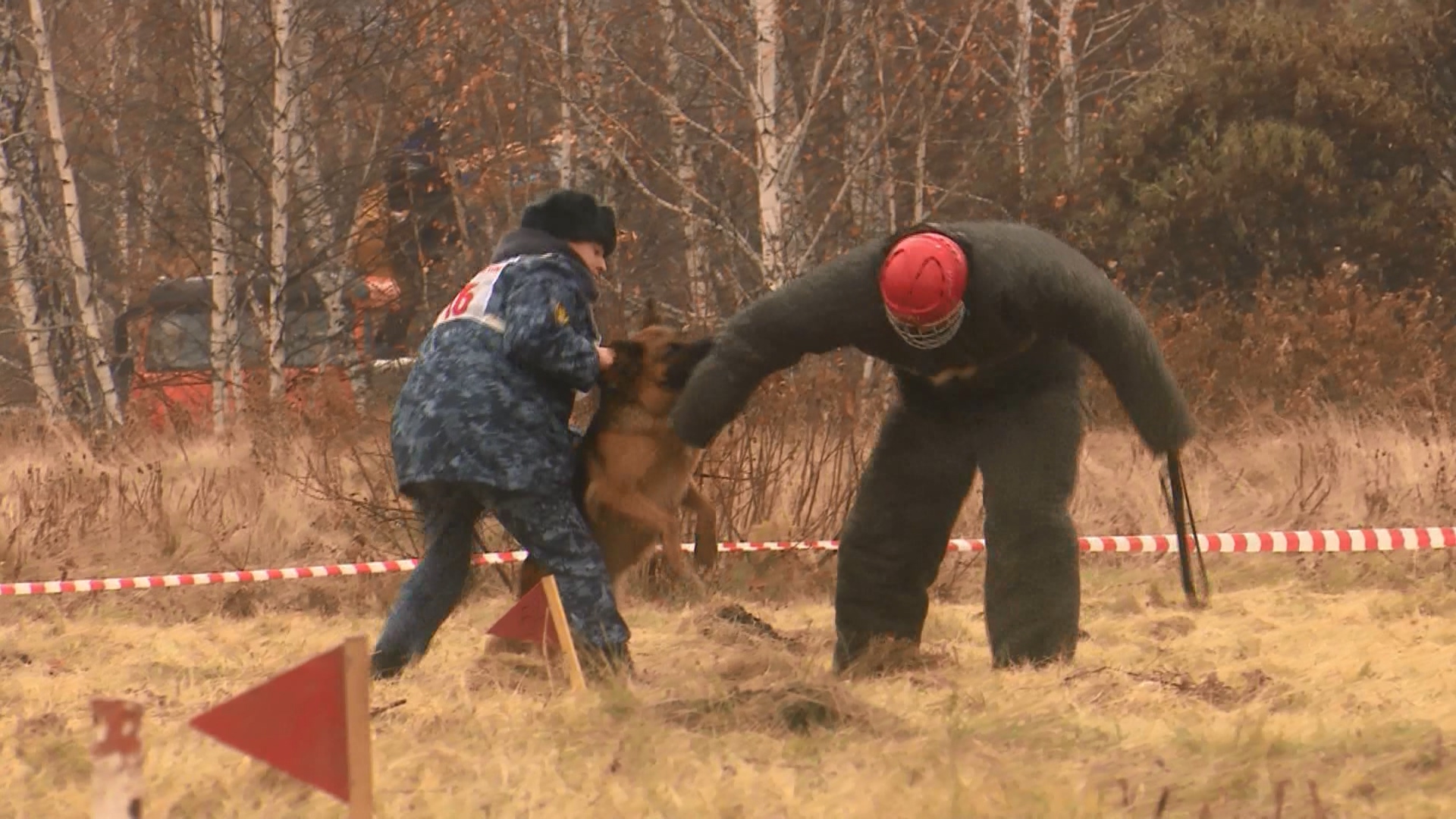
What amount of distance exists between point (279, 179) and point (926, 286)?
10189 millimetres

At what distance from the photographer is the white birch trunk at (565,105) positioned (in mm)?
14406

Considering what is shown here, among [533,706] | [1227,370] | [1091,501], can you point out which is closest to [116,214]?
[1227,370]

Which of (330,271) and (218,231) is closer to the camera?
(218,231)

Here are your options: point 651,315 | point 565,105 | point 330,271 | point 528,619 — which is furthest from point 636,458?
point 565,105

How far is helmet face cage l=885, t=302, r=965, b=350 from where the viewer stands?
547cm

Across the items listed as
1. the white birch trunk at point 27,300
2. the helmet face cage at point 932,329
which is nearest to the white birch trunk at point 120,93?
the white birch trunk at point 27,300

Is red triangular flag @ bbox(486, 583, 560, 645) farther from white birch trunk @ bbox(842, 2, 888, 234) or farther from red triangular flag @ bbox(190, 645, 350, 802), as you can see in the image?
white birch trunk @ bbox(842, 2, 888, 234)

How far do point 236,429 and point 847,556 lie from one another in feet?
24.5

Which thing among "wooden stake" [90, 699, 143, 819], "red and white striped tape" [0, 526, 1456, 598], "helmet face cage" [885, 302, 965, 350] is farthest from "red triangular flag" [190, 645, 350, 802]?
"red and white striped tape" [0, 526, 1456, 598]

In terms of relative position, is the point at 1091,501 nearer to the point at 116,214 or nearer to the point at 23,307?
the point at 23,307

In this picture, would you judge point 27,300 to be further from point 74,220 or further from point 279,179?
point 279,179

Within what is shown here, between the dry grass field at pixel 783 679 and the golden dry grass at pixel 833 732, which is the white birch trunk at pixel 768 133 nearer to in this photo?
the dry grass field at pixel 783 679

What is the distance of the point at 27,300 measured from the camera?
1552 centimetres

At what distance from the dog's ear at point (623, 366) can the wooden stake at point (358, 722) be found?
234cm
